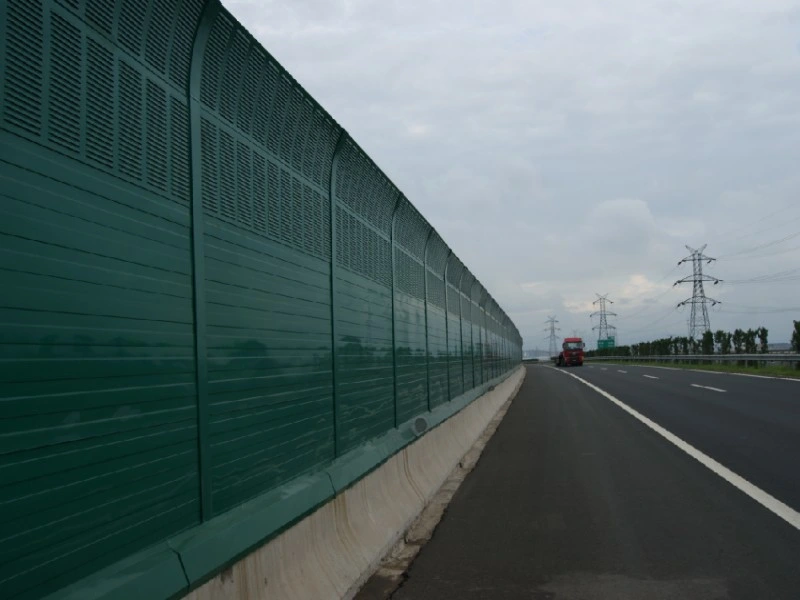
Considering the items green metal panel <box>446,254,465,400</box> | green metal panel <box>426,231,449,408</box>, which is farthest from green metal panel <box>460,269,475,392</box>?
green metal panel <box>426,231,449,408</box>

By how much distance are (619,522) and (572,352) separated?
76022 mm

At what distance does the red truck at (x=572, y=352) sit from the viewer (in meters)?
81.7

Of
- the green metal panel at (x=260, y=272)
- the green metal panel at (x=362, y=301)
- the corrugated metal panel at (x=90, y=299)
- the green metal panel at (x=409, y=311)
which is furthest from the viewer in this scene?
the green metal panel at (x=409, y=311)

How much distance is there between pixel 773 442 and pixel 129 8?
12061 millimetres

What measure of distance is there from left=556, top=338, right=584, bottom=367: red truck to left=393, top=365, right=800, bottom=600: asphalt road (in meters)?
67.4

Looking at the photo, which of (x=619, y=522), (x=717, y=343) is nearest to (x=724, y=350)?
(x=717, y=343)

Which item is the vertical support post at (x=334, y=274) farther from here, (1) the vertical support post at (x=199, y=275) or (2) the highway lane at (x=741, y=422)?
(2) the highway lane at (x=741, y=422)

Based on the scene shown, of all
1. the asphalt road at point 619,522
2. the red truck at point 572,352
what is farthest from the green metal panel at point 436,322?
the red truck at point 572,352

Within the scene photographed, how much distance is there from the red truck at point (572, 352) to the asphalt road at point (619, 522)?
6737 cm

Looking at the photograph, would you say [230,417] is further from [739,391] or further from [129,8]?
[739,391]

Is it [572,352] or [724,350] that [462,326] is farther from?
[572,352]

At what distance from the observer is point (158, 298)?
11.8 ft

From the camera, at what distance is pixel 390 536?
6676 millimetres

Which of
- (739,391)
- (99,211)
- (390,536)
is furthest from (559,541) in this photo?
(739,391)
